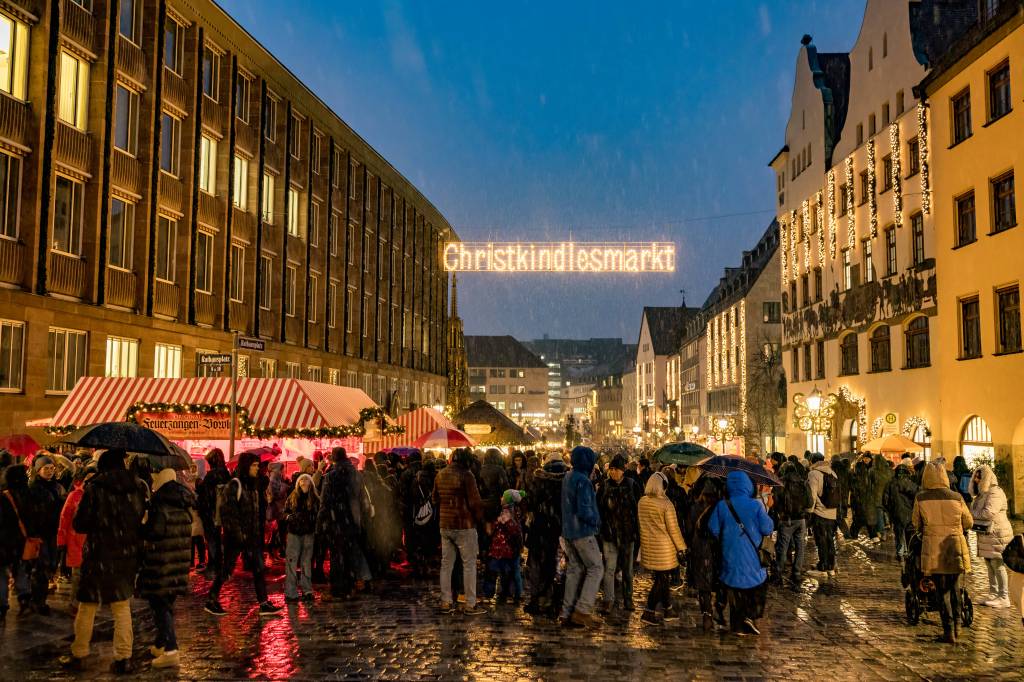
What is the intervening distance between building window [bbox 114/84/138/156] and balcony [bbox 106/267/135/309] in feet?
10.6

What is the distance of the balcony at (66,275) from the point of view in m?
21.4

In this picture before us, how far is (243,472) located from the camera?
11008mm

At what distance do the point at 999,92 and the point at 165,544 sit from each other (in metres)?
24.7

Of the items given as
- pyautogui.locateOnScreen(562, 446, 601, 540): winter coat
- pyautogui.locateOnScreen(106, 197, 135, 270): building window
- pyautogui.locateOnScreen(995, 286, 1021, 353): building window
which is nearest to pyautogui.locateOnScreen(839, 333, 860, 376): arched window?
pyautogui.locateOnScreen(995, 286, 1021, 353): building window

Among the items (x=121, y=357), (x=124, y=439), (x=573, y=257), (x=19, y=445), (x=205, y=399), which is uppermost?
(x=573, y=257)

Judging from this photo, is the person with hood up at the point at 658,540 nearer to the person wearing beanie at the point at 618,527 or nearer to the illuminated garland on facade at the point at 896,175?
the person wearing beanie at the point at 618,527

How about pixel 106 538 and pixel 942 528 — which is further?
pixel 942 528

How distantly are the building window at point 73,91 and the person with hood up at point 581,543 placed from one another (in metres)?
17.0

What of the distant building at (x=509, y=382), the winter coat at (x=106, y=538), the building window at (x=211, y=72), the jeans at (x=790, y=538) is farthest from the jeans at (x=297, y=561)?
the distant building at (x=509, y=382)

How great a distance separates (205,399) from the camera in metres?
19.0

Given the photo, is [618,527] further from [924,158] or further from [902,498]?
[924,158]

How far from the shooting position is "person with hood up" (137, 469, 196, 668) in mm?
8234

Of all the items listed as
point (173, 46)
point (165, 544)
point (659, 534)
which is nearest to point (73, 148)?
point (173, 46)

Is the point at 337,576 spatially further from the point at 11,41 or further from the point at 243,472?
the point at 11,41
